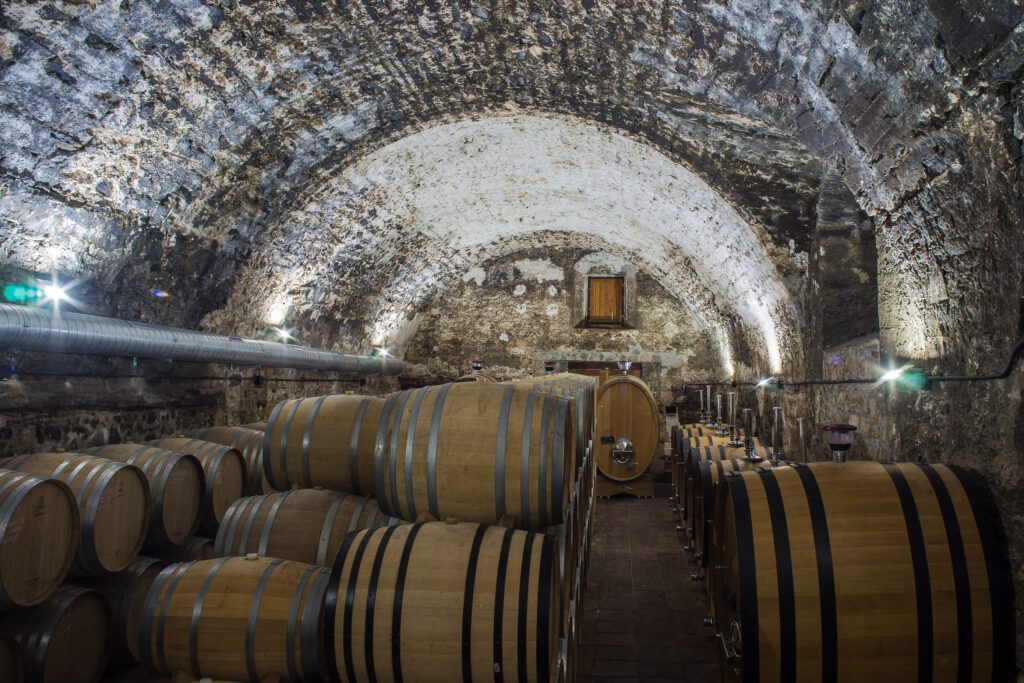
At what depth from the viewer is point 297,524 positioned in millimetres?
3043

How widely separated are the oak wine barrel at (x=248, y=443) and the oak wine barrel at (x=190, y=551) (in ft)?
1.65

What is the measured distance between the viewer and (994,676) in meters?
2.01

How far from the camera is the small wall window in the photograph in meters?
10.7

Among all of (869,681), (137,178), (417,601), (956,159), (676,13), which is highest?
(676,13)

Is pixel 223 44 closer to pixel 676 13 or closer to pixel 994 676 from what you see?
pixel 676 13

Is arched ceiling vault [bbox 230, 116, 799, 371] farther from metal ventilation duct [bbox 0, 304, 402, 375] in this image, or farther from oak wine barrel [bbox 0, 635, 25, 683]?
oak wine barrel [bbox 0, 635, 25, 683]

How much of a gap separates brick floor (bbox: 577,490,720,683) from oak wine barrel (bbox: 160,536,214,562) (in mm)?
2321

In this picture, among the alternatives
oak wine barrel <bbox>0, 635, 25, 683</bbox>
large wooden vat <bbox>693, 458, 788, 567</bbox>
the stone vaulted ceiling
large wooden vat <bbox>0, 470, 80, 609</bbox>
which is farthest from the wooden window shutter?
oak wine barrel <bbox>0, 635, 25, 683</bbox>

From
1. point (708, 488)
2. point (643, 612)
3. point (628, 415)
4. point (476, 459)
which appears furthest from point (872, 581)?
point (628, 415)

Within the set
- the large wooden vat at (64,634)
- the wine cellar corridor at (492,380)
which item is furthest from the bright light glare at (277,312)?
the large wooden vat at (64,634)

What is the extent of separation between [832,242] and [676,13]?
7.24ft

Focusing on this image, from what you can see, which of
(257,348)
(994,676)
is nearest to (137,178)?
(257,348)

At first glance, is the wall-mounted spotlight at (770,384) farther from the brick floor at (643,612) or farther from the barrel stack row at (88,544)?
the barrel stack row at (88,544)

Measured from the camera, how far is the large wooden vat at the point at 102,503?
3051mm
